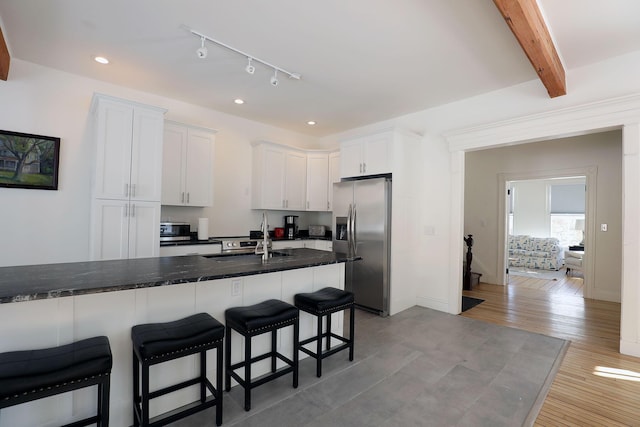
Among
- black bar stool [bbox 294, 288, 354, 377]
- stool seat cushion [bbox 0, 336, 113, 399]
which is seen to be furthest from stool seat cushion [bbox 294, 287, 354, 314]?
stool seat cushion [bbox 0, 336, 113, 399]

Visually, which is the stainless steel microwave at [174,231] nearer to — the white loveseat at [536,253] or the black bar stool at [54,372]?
the black bar stool at [54,372]

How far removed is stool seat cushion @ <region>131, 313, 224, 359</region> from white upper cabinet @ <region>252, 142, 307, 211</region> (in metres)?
3.03

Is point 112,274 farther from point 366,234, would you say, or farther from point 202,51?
point 366,234

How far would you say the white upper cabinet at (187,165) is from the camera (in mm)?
3801

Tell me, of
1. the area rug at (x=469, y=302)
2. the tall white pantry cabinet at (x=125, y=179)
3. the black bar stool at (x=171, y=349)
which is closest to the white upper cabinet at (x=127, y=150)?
the tall white pantry cabinet at (x=125, y=179)

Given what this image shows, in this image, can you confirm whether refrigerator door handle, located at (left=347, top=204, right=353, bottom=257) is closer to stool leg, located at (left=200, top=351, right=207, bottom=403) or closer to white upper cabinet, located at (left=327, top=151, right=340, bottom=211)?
white upper cabinet, located at (left=327, top=151, right=340, bottom=211)

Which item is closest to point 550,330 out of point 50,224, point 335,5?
point 335,5

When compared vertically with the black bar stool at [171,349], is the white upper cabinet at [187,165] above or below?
above

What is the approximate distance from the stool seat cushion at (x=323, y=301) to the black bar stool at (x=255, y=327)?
0.24 m

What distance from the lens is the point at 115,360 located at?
175 cm

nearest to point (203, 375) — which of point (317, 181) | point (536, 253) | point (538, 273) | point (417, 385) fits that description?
point (417, 385)

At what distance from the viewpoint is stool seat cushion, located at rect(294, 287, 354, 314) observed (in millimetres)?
2354

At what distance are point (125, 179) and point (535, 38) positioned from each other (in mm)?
3919

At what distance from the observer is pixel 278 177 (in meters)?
4.90
